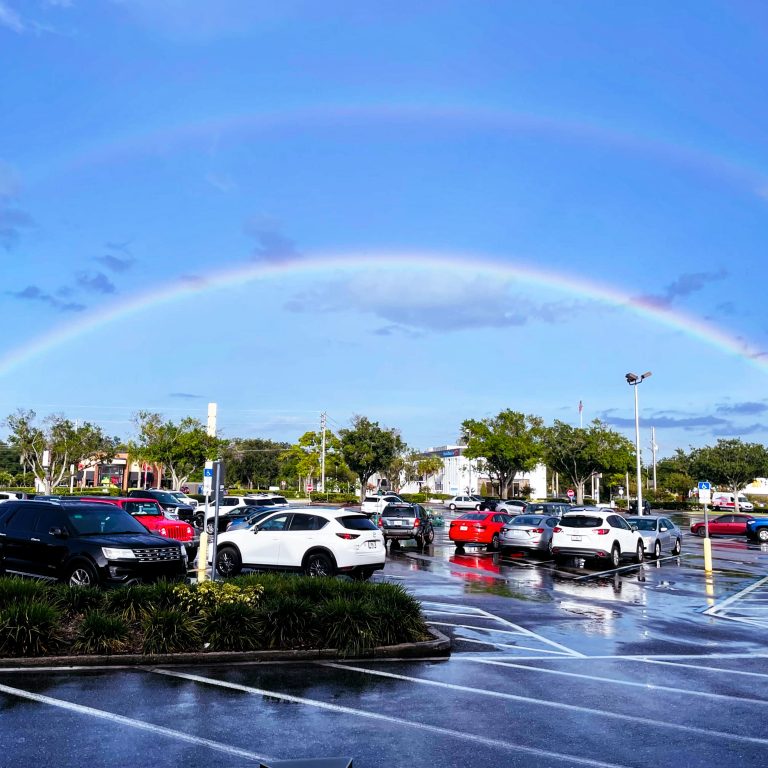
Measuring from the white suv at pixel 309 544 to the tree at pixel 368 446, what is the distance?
51378mm

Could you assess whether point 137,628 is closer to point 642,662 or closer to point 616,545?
point 642,662

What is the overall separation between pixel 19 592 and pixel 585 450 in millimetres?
65300

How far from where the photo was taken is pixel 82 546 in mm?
13703

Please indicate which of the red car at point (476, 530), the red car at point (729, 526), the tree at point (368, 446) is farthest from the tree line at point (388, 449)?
the red car at point (476, 530)

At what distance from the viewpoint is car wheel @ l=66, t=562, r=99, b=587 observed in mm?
13430

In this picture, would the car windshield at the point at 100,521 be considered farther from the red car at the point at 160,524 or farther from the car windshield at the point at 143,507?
the car windshield at the point at 143,507

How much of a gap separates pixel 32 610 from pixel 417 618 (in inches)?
196

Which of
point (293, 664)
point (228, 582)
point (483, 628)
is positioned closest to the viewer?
point (293, 664)

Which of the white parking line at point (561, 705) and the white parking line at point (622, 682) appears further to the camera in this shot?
the white parking line at point (622, 682)

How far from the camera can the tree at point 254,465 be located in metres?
112

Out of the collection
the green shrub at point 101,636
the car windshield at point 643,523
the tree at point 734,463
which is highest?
the tree at point 734,463

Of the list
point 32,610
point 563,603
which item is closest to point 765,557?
point 563,603

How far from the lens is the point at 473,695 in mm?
8188

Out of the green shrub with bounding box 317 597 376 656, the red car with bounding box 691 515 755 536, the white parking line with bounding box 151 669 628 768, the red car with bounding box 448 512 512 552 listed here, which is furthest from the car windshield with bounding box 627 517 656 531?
the white parking line with bounding box 151 669 628 768
